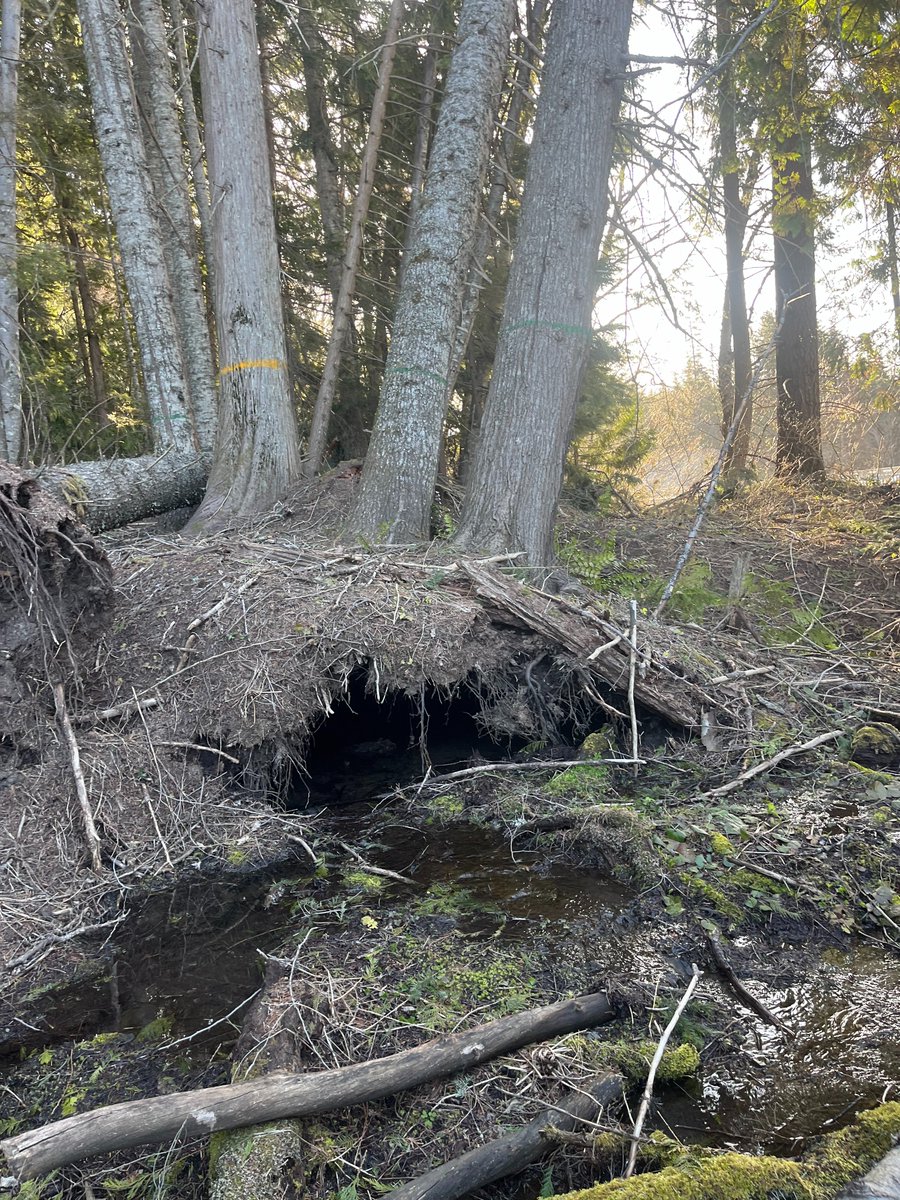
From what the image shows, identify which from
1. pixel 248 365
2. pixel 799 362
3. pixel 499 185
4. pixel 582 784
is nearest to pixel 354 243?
pixel 499 185

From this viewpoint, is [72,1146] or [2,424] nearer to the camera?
[72,1146]

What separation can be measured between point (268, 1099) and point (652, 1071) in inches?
50.8

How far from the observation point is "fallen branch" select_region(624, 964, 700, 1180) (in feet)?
7.00

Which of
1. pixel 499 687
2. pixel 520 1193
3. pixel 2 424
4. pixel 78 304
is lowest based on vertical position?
pixel 520 1193

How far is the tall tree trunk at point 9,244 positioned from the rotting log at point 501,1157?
7.76m

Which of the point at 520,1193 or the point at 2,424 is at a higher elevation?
the point at 2,424

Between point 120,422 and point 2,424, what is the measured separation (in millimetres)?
4211

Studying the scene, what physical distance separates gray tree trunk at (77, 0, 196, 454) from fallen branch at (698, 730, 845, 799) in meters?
6.03

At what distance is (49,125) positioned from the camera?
11125mm

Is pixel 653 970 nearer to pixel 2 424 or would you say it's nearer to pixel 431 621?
pixel 431 621

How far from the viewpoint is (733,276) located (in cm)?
1296

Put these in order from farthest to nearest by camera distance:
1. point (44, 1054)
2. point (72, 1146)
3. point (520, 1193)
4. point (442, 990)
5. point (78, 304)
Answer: point (78, 304) < point (442, 990) < point (44, 1054) < point (520, 1193) < point (72, 1146)

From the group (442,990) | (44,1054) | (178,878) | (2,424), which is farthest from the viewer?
(2,424)

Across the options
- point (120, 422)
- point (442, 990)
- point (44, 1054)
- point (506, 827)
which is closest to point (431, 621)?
point (506, 827)
